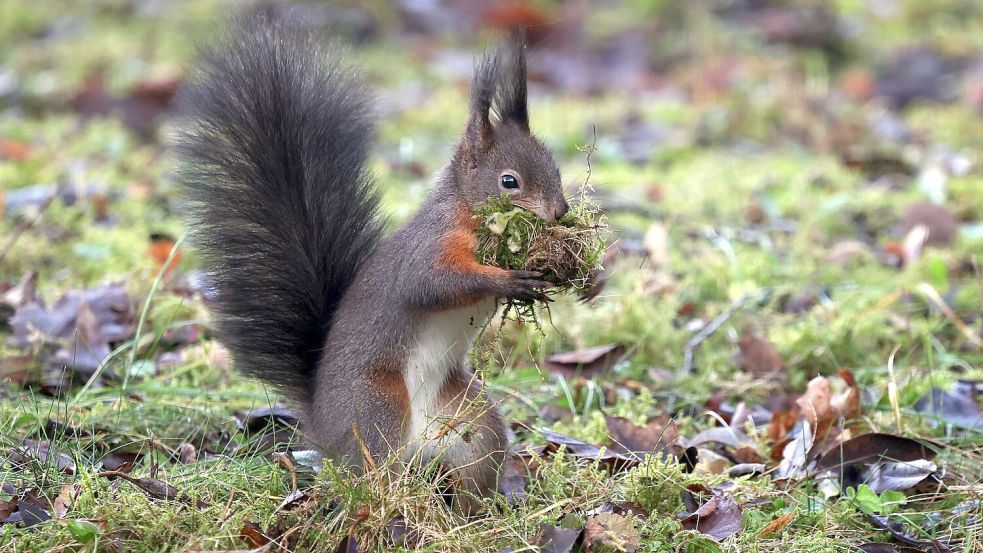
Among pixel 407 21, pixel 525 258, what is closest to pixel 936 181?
pixel 525 258

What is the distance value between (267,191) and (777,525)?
1.36 meters

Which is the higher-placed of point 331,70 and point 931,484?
point 331,70

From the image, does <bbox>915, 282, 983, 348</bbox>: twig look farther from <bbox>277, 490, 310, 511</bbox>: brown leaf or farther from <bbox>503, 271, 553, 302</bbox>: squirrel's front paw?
<bbox>277, 490, 310, 511</bbox>: brown leaf

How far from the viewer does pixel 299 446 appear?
8.41 feet

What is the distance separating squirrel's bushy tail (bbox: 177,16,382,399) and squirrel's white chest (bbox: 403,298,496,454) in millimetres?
275

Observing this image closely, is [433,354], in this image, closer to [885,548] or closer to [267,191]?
[267,191]

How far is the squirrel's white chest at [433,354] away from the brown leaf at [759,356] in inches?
43.5

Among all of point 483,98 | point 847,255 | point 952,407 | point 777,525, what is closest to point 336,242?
point 483,98

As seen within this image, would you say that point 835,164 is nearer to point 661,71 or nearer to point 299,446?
point 661,71

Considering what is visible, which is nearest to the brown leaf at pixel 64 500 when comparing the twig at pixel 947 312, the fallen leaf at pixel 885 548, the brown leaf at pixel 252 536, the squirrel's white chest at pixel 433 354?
the brown leaf at pixel 252 536

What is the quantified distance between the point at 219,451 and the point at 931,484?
1662mm

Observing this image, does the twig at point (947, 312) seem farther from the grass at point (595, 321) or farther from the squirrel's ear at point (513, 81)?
the squirrel's ear at point (513, 81)

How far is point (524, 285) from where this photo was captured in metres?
2.26

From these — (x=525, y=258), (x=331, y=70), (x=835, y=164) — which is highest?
(x=331, y=70)
